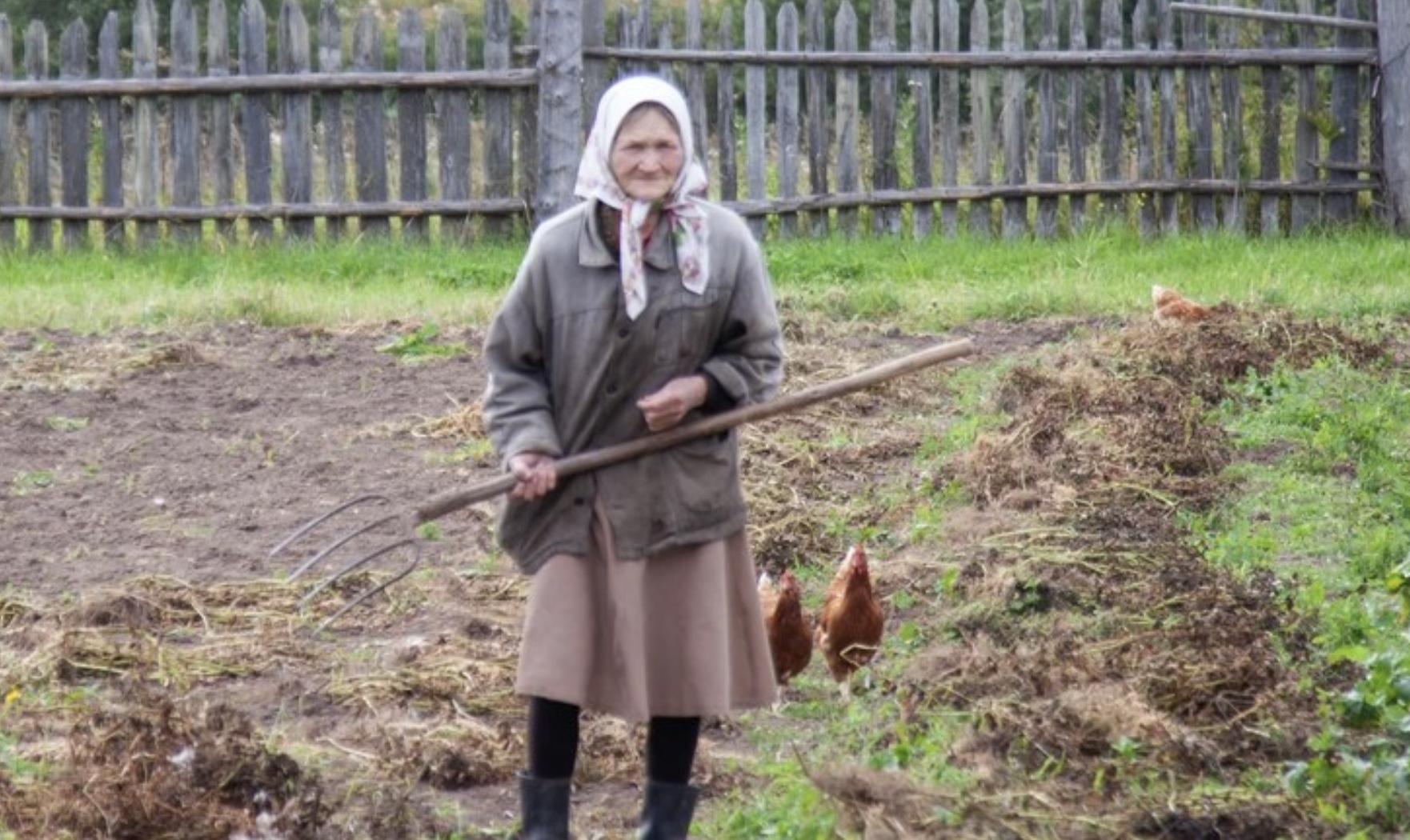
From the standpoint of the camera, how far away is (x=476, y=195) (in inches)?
566

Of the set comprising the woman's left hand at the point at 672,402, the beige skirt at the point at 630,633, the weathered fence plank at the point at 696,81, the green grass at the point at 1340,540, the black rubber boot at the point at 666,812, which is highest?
the weathered fence plank at the point at 696,81

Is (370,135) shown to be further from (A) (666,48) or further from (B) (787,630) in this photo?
(B) (787,630)

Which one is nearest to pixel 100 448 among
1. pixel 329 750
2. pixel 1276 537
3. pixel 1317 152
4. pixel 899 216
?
pixel 329 750

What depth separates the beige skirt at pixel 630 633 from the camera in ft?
15.2

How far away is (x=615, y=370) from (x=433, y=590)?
2446 millimetres

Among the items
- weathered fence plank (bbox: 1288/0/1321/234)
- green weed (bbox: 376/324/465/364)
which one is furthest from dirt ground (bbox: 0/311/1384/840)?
weathered fence plank (bbox: 1288/0/1321/234)

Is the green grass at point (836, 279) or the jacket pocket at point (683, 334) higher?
the jacket pocket at point (683, 334)

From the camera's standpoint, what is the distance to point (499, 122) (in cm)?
1403

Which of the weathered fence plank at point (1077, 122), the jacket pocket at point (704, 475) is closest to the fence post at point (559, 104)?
the weathered fence plank at point (1077, 122)

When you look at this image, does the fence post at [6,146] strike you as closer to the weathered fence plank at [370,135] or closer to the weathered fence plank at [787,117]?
the weathered fence plank at [370,135]

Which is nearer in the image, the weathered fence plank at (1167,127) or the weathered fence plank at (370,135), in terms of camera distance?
the weathered fence plank at (370,135)

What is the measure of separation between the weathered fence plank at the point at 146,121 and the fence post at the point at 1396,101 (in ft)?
22.0

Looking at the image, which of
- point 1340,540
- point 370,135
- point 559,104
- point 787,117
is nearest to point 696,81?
point 787,117

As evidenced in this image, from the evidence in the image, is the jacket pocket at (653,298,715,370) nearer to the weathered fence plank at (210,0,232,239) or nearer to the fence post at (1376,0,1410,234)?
the weathered fence plank at (210,0,232,239)
